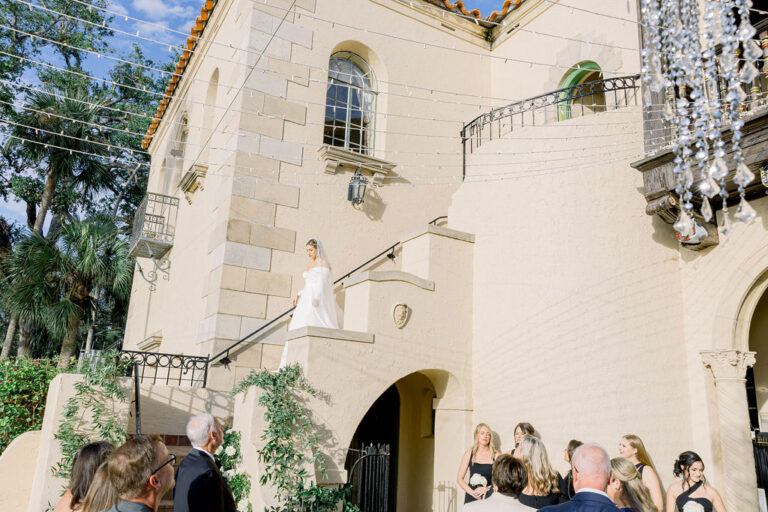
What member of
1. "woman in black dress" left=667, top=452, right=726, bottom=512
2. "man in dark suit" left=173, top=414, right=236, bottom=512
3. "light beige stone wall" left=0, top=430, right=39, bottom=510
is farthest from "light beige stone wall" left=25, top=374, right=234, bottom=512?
"woman in black dress" left=667, top=452, right=726, bottom=512

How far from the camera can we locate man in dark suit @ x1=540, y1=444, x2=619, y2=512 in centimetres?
308

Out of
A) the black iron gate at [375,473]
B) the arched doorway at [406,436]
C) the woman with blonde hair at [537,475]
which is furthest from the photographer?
the arched doorway at [406,436]

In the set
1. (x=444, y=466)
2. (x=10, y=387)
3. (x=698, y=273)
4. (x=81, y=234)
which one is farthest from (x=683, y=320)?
(x=81, y=234)

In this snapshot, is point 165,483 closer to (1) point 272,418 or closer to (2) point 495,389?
(1) point 272,418

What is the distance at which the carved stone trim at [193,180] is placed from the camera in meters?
11.3

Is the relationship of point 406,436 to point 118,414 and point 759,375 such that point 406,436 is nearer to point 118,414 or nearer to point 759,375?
point 118,414

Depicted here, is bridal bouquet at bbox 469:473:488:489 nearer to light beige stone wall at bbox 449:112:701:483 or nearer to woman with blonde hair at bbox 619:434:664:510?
light beige stone wall at bbox 449:112:701:483

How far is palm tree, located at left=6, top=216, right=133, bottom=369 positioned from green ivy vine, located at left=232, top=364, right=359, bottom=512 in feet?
34.7

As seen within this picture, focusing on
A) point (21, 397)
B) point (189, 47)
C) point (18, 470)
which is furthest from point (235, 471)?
point (189, 47)

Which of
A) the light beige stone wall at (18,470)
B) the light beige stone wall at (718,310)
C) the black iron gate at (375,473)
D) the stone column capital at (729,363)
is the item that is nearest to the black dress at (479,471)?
the black iron gate at (375,473)

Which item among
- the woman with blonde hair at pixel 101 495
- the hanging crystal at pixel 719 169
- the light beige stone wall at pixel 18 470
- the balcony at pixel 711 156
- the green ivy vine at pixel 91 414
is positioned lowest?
the light beige stone wall at pixel 18 470

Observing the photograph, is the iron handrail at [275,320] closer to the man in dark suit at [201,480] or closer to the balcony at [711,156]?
the balcony at [711,156]

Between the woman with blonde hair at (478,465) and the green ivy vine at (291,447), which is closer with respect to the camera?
the green ivy vine at (291,447)

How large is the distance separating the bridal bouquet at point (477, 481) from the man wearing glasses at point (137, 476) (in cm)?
454
